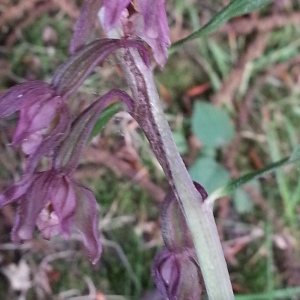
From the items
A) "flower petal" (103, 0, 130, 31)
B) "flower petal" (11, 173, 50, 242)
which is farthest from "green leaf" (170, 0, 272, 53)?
"flower petal" (11, 173, 50, 242)

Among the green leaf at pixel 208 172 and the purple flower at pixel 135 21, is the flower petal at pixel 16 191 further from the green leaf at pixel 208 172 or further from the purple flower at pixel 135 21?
the green leaf at pixel 208 172

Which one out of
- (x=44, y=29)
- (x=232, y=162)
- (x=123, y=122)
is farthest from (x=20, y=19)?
(x=232, y=162)

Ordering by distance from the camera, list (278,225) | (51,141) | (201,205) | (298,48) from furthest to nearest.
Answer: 1. (298,48)
2. (278,225)
3. (201,205)
4. (51,141)

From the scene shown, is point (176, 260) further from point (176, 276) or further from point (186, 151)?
point (186, 151)

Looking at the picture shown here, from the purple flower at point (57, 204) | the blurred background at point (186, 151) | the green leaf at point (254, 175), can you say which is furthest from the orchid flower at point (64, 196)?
the blurred background at point (186, 151)

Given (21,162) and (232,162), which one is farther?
(232,162)

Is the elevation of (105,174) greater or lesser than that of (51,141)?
greater

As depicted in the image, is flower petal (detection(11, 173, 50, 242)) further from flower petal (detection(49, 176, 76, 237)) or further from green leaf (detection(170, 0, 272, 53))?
green leaf (detection(170, 0, 272, 53))

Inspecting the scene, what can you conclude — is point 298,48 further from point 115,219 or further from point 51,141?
point 51,141
